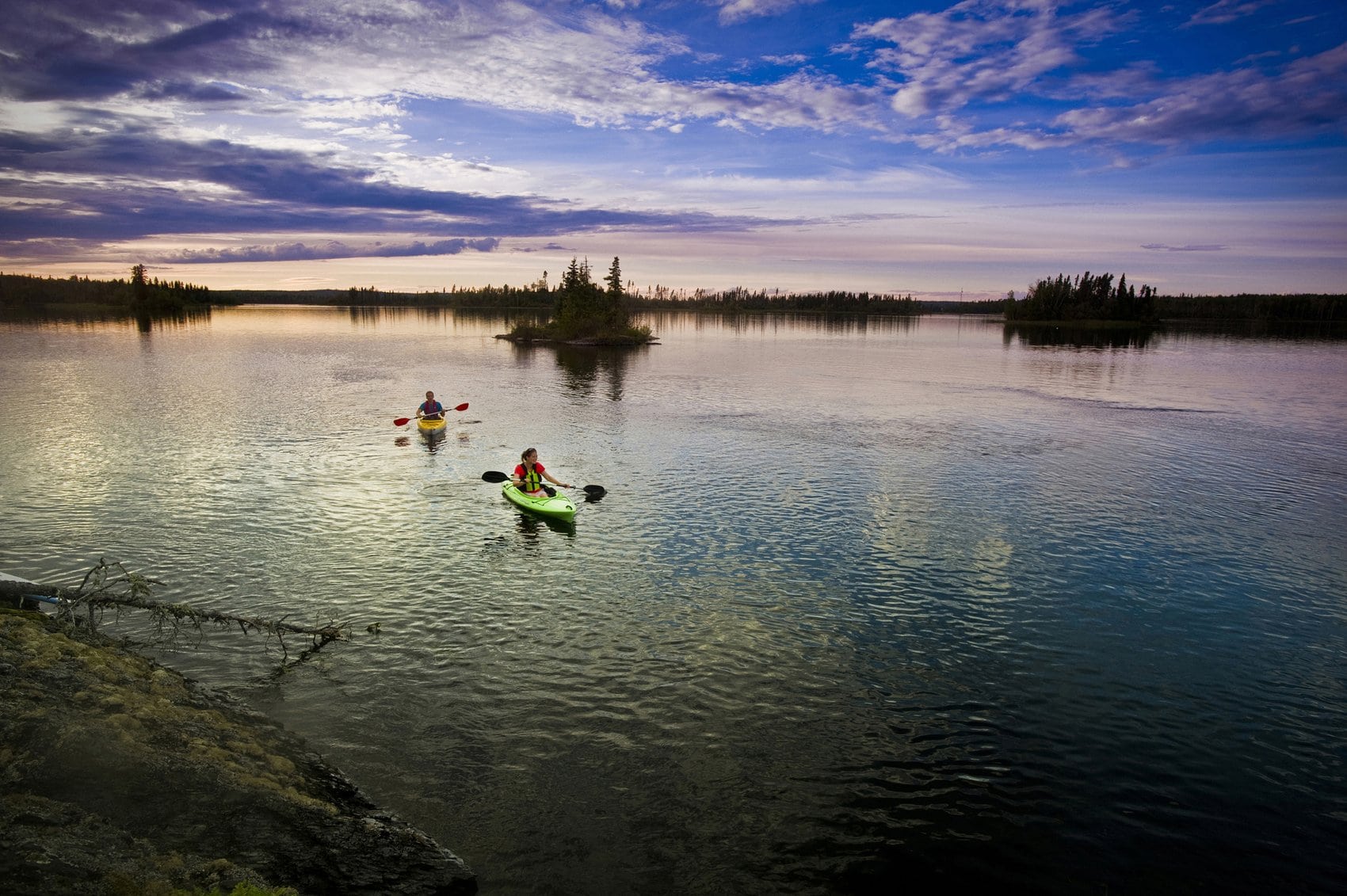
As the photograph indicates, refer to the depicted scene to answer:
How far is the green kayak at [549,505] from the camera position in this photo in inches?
1010

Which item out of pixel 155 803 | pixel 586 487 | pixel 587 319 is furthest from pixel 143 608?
pixel 587 319

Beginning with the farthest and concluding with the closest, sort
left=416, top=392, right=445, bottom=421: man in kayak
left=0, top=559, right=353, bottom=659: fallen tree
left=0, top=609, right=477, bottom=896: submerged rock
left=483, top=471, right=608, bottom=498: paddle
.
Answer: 1. left=416, top=392, right=445, bottom=421: man in kayak
2. left=483, top=471, right=608, bottom=498: paddle
3. left=0, top=559, right=353, bottom=659: fallen tree
4. left=0, top=609, right=477, bottom=896: submerged rock

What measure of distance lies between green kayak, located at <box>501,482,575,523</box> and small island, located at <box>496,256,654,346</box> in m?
92.8

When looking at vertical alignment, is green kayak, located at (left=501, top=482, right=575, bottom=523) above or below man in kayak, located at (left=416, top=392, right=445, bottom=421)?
below

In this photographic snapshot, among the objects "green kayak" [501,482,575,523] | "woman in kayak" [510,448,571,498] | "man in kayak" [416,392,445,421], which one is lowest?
"green kayak" [501,482,575,523]

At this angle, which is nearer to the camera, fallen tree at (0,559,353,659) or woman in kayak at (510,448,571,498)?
fallen tree at (0,559,353,659)

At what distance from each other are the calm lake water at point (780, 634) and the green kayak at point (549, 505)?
596 mm

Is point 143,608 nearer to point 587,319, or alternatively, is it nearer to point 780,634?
point 780,634

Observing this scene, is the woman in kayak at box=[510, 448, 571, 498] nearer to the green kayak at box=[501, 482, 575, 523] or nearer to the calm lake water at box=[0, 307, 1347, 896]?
the green kayak at box=[501, 482, 575, 523]

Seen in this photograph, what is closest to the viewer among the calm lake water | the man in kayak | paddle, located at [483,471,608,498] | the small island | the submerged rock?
the submerged rock

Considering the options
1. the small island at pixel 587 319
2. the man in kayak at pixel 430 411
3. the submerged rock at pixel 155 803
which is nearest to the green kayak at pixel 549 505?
the submerged rock at pixel 155 803

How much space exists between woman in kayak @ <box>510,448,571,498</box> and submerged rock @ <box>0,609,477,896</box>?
15531mm

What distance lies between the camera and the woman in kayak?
27.1 meters

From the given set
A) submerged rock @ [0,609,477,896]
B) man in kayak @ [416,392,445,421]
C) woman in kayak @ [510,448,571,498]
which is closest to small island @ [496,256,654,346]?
man in kayak @ [416,392,445,421]
